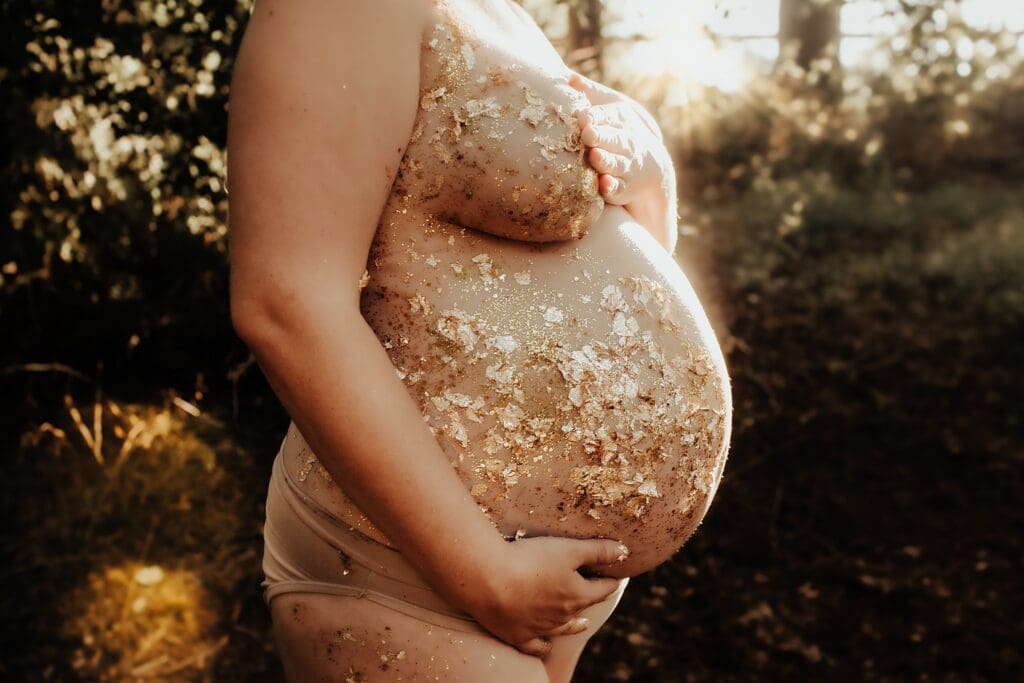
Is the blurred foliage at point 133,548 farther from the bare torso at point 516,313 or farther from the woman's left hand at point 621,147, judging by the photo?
the woman's left hand at point 621,147

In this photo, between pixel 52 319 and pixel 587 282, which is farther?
pixel 52 319

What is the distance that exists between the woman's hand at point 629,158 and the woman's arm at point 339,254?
0.28 m

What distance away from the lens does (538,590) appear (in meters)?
1.17

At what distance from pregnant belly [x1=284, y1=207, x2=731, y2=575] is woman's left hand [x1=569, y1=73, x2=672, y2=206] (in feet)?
0.28

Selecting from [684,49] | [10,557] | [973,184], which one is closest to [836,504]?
[684,49]

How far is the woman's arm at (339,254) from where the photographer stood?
1032 mm

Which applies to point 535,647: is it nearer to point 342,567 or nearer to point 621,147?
point 342,567

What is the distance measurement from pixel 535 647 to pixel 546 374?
346 mm

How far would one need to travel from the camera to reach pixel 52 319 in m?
4.28

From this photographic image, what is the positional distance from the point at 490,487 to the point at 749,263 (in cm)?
599

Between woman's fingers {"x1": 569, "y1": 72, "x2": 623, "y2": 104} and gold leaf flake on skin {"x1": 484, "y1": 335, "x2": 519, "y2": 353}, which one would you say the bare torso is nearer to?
gold leaf flake on skin {"x1": 484, "y1": 335, "x2": 519, "y2": 353}

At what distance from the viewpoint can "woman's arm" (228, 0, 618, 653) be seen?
3.39ft

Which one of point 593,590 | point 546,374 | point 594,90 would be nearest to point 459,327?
point 546,374

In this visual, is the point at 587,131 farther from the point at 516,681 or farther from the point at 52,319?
the point at 52,319
